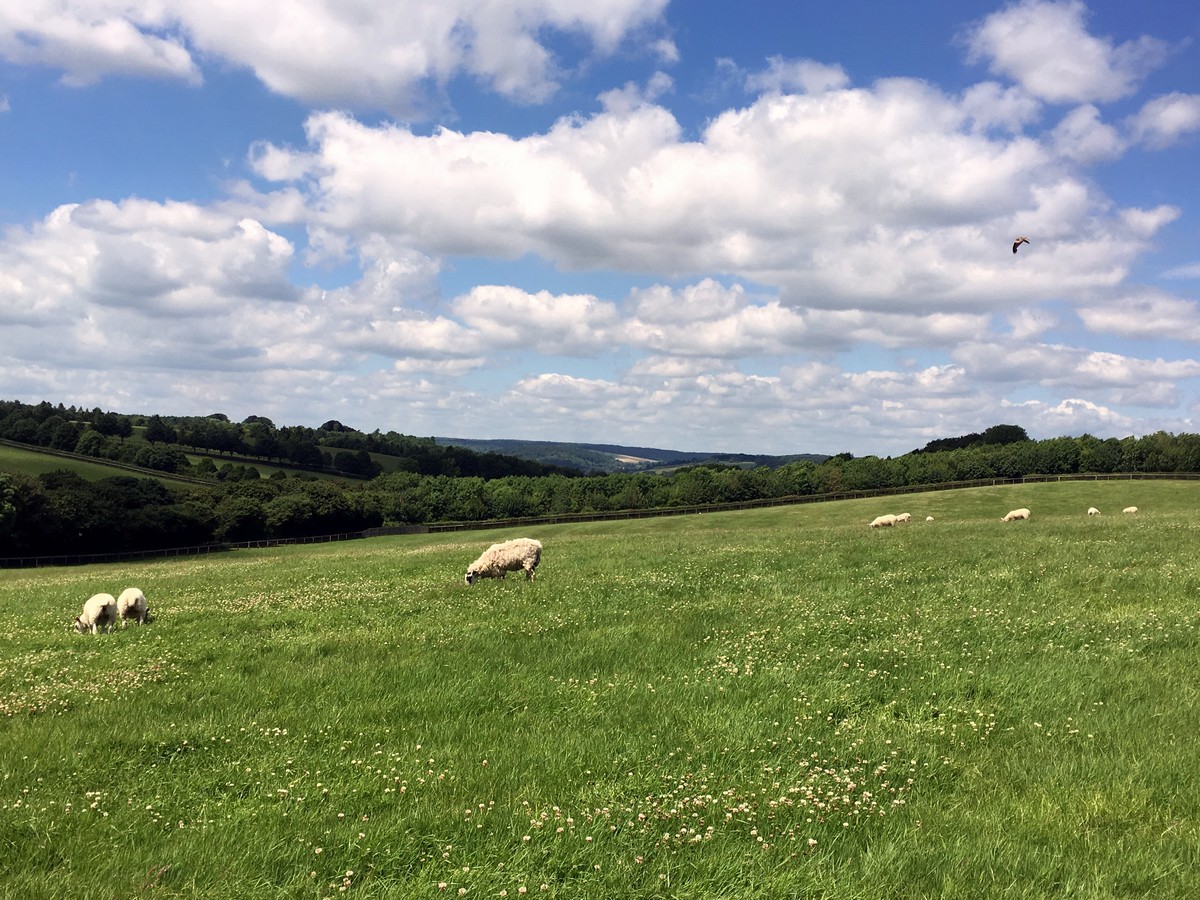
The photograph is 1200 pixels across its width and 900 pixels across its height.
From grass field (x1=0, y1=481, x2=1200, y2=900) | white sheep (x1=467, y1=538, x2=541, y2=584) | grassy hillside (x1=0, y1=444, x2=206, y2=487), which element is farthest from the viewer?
grassy hillside (x1=0, y1=444, x2=206, y2=487)

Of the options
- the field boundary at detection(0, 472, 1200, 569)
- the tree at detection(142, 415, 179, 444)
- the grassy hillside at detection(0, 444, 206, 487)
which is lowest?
the field boundary at detection(0, 472, 1200, 569)

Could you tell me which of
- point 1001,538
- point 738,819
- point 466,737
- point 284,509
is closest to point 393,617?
point 466,737

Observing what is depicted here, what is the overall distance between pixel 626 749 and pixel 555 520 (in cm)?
8632

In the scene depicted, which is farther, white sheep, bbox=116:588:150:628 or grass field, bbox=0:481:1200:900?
white sheep, bbox=116:588:150:628

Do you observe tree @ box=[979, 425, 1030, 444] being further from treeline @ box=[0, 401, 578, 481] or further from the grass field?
the grass field

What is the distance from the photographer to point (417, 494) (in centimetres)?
12206

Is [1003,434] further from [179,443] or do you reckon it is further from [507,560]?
[179,443]

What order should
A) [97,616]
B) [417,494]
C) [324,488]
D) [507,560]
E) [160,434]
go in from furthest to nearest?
[160,434]
[417,494]
[324,488]
[507,560]
[97,616]

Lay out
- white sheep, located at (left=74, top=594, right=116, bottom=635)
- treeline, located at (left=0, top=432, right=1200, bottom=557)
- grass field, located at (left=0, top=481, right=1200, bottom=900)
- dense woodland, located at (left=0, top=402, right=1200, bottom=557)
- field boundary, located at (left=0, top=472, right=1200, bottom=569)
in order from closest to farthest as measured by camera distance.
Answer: grass field, located at (left=0, top=481, right=1200, bottom=900), white sheep, located at (left=74, top=594, right=116, bottom=635), field boundary, located at (left=0, top=472, right=1200, bottom=569), treeline, located at (left=0, top=432, right=1200, bottom=557), dense woodland, located at (left=0, top=402, right=1200, bottom=557)

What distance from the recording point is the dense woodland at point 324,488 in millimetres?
80812

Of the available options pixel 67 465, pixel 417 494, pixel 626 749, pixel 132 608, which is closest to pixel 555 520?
pixel 417 494

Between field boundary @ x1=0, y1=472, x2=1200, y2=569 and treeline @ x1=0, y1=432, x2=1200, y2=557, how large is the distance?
3.69 metres

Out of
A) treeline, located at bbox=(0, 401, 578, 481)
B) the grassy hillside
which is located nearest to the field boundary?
the grassy hillside

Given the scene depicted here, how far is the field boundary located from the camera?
252 ft
